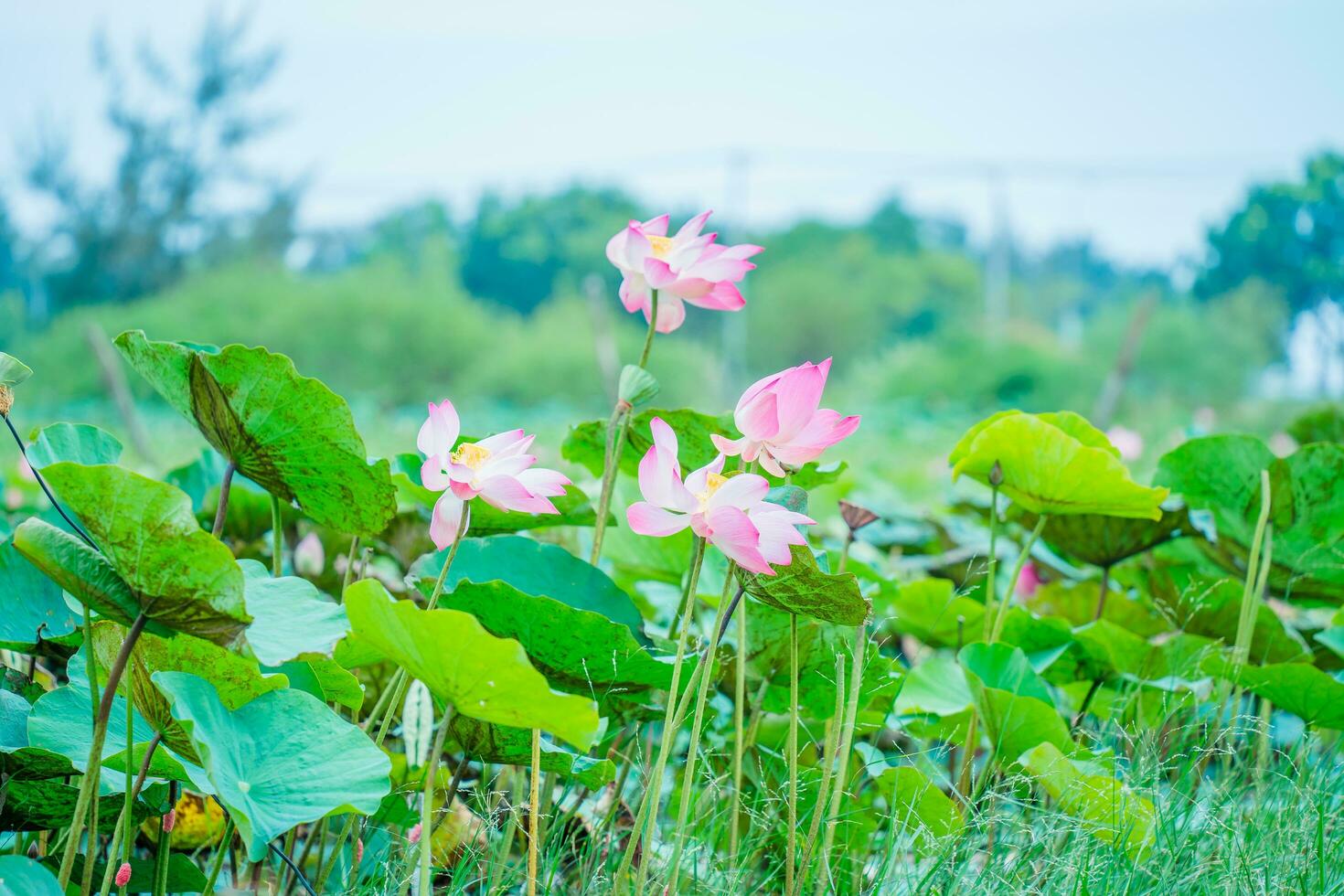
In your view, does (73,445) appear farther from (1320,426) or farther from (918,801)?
(1320,426)

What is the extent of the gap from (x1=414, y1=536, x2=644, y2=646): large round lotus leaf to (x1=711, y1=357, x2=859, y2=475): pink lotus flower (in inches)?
7.7

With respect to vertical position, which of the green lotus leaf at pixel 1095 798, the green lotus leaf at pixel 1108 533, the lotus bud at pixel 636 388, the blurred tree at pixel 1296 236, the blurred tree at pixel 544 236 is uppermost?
the lotus bud at pixel 636 388

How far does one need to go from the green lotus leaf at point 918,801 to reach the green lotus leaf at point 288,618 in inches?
12.4

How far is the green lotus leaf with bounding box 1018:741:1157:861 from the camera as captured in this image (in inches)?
23.6

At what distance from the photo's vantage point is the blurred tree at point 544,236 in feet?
47.2

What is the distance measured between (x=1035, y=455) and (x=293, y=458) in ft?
1.46

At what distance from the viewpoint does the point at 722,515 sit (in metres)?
0.39

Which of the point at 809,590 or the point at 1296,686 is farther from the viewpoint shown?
the point at 1296,686

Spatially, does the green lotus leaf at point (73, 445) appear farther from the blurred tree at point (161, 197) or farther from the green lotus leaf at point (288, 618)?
the blurred tree at point (161, 197)

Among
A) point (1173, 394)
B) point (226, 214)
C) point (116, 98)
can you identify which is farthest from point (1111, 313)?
point (116, 98)

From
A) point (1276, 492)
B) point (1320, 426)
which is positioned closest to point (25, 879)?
point (1276, 492)

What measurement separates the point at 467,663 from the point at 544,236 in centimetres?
1457

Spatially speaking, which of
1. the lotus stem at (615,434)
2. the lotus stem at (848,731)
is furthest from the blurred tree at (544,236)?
the lotus stem at (848,731)

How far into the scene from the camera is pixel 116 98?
1216 centimetres
